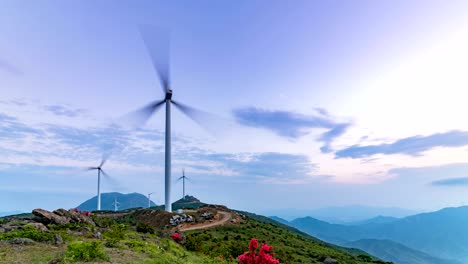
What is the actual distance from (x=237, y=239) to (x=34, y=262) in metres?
32.0

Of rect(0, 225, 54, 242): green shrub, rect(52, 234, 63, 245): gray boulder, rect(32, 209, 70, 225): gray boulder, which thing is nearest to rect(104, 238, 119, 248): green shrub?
rect(52, 234, 63, 245): gray boulder

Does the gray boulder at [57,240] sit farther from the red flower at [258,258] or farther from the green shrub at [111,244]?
the red flower at [258,258]

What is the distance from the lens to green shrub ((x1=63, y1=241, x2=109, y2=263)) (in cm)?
1612

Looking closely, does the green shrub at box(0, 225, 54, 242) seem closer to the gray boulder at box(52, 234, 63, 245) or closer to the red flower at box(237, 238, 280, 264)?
the gray boulder at box(52, 234, 63, 245)

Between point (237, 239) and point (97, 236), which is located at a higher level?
point (97, 236)

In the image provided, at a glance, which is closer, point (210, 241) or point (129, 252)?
point (129, 252)

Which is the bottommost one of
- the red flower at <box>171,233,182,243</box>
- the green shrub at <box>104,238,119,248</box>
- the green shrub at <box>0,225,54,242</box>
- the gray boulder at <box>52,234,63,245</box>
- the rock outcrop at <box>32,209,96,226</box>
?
the red flower at <box>171,233,182,243</box>

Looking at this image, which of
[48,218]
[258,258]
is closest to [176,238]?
[48,218]

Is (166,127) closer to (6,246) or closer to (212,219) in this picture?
(212,219)

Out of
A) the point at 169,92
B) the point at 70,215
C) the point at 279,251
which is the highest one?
the point at 169,92

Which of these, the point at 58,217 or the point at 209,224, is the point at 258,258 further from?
the point at 209,224

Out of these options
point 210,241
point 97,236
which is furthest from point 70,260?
point 210,241

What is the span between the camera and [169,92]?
182 ft

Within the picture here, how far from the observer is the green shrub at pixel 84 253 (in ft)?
52.9
